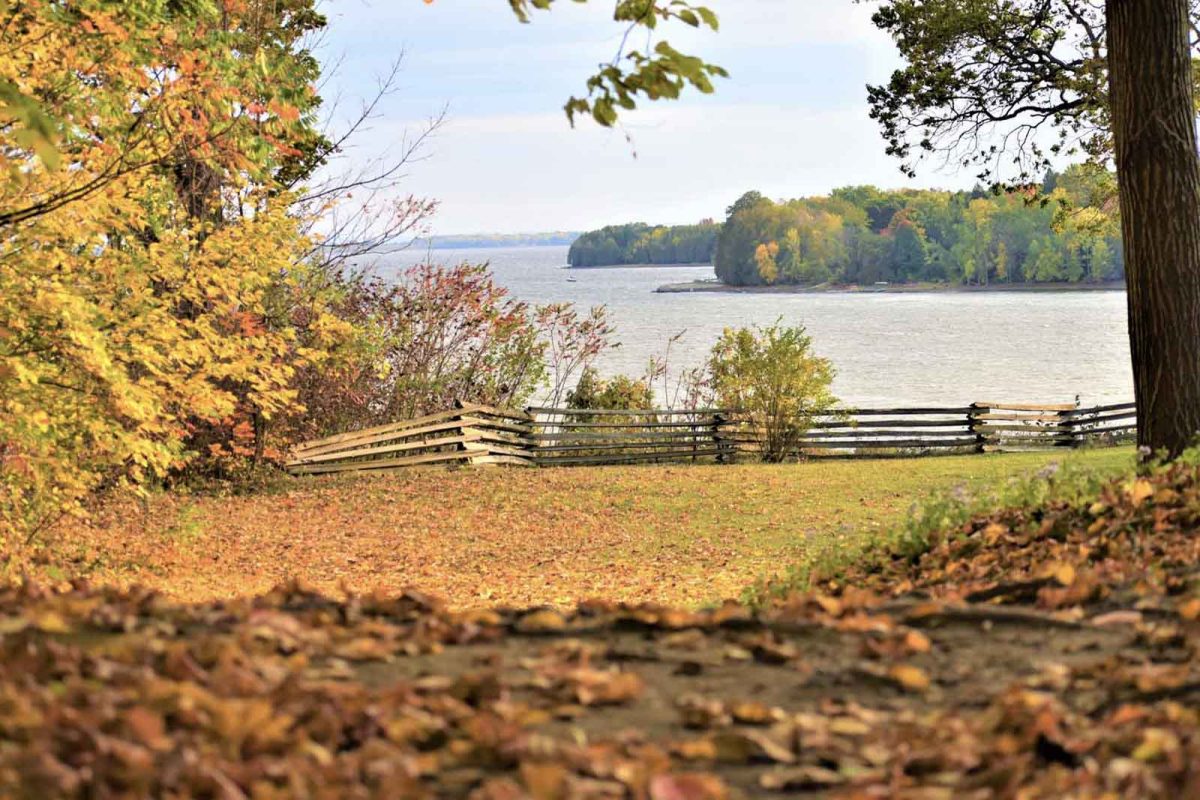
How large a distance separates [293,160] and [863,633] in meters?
14.9

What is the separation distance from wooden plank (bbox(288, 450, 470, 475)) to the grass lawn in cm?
70

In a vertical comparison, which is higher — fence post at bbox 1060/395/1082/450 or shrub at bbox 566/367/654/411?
shrub at bbox 566/367/654/411

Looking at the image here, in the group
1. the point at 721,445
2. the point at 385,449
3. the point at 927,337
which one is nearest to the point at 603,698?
the point at 385,449

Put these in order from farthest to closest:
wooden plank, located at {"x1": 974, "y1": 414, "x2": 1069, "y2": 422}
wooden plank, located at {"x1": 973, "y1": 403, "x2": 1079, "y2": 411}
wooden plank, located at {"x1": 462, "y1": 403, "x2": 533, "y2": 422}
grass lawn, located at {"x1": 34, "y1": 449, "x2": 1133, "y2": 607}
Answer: wooden plank, located at {"x1": 974, "y1": 414, "x2": 1069, "y2": 422} → wooden plank, located at {"x1": 973, "y1": 403, "x2": 1079, "y2": 411} → wooden plank, located at {"x1": 462, "y1": 403, "x2": 533, "y2": 422} → grass lawn, located at {"x1": 34, "y1": 449, "x2": 1133, "y2": 607}

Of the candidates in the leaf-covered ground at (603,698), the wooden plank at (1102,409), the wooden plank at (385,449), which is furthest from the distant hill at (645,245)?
the leaf-covered ground at (603,698)

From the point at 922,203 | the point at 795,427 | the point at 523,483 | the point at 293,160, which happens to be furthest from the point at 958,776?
the point at 922,203

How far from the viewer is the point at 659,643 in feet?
12.0

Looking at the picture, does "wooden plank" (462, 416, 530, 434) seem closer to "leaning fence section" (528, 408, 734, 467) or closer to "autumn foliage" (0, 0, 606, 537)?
"leaning fence section" (528, 408, 734, 467)

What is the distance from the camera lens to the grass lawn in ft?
34.2

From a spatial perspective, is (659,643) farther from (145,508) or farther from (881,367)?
(881,367)

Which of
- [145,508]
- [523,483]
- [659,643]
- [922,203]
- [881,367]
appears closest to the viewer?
[659,643]

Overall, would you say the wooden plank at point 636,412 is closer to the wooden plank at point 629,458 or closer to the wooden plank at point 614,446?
the wooden plank at point 614,446

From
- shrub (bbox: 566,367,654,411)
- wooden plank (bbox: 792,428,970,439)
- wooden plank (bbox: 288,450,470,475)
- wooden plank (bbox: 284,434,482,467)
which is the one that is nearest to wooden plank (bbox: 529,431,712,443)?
shrub (bbox: 566,367,654,411)

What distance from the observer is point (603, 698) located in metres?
3.10
